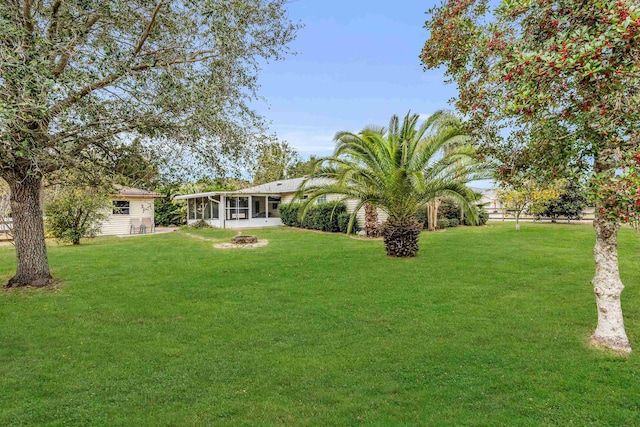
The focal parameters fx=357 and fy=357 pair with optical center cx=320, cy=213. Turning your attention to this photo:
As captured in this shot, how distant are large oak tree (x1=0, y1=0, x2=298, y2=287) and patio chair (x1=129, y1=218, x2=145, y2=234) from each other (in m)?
14.8

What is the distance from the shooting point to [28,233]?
7359mm

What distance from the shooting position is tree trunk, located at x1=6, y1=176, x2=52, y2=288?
7211 millimetres

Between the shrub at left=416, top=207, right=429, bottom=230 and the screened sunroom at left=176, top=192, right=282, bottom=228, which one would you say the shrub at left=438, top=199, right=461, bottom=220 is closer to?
the shrub at left=416, top=207, right=429, bottom=230

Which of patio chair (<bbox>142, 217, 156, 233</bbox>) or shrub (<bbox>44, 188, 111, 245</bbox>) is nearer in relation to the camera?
shrub (<bbox>44, 188, 111, 245</bbox>)

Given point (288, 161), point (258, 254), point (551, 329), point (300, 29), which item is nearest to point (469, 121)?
point (551, 329)

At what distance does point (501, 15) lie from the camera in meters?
4.74

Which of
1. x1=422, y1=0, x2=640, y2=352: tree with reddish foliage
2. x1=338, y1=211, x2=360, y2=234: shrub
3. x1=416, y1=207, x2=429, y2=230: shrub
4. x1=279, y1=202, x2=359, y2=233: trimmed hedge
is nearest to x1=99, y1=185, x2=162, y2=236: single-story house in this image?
x1=279, y1=202, x2=359, y2=233: trimmed hedge

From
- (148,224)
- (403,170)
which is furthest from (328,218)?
(148,224)

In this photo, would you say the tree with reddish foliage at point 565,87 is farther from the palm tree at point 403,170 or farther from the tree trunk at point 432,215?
the tree trunk at point 432,215

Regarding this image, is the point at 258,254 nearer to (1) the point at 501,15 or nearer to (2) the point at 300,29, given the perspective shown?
(2) the point at 300,29

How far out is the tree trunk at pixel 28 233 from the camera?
721cm

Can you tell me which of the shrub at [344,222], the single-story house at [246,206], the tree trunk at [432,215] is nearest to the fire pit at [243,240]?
the shrub at [344,222]

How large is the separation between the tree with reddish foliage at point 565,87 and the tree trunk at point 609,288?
1 centimetres

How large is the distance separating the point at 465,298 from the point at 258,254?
6983 mm
